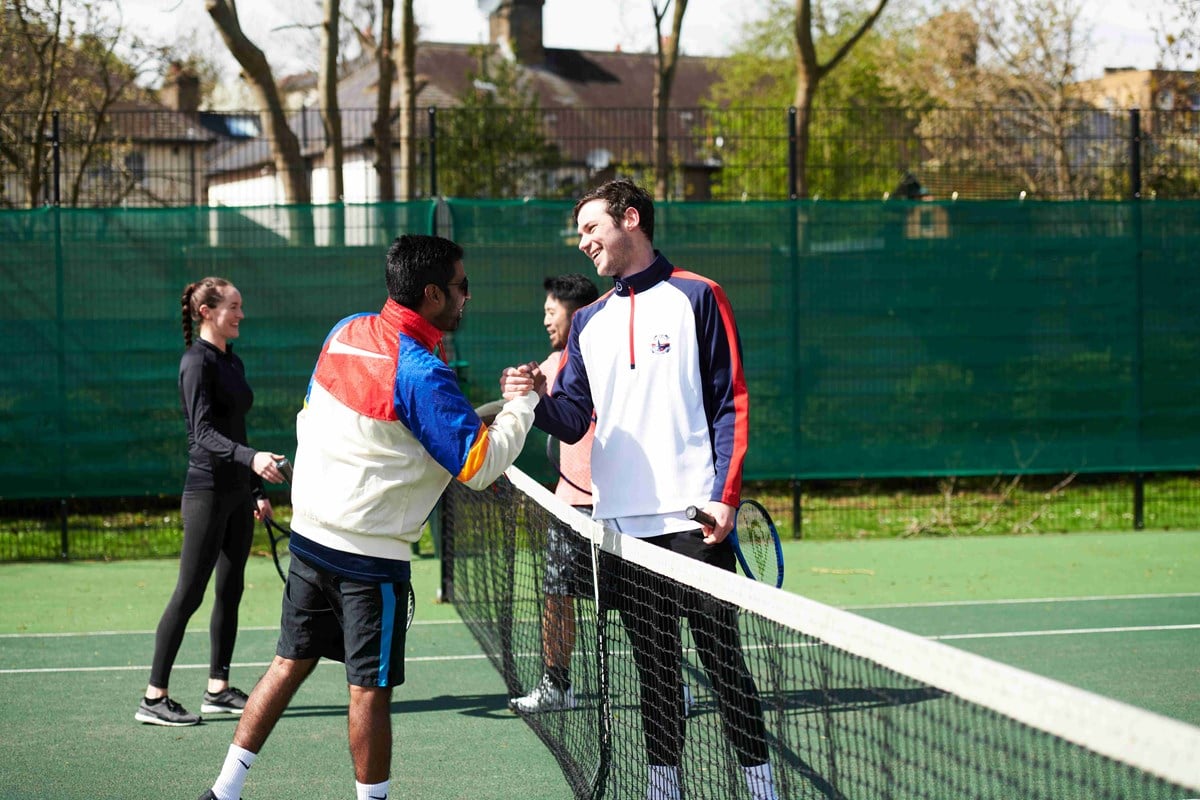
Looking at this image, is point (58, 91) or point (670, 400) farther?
point (58, 91)

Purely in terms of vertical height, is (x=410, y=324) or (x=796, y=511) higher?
(x=410, y=324)

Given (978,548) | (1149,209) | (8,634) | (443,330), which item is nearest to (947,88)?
(1149,209)

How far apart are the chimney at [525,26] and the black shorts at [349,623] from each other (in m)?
47.0

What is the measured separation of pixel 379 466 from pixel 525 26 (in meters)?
48.2

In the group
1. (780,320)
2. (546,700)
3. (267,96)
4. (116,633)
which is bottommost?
A: (116,633)

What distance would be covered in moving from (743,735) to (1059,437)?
7080 mm

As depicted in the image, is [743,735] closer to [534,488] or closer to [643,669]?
[643,669]

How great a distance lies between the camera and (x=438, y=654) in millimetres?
6918

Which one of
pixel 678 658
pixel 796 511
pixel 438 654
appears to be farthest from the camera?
pixel 796 511

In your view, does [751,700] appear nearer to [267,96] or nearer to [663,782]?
[663,782]

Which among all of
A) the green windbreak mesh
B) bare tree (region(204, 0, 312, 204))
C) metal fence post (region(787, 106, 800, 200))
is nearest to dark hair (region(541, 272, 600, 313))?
the green windbreak mesh

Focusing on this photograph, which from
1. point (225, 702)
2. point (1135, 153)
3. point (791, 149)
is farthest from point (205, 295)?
point (1135, 153)

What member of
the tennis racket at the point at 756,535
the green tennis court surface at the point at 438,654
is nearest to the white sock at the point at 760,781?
the tennis racket at the point at 756,535

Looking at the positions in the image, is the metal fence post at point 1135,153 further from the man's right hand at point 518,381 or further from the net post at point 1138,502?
the man's right hand at point 518,381
